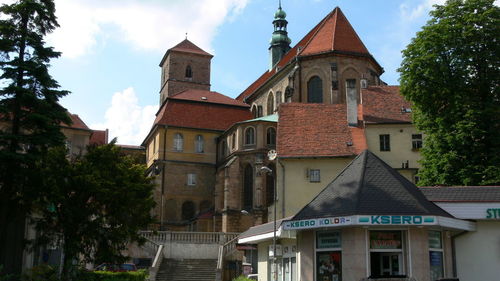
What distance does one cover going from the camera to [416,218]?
19766mm

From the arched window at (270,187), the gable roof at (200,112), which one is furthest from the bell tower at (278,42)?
the arched window at (270,187)

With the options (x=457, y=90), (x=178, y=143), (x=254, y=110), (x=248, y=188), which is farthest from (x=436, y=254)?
(x=254, y=110)

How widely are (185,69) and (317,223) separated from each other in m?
65.9

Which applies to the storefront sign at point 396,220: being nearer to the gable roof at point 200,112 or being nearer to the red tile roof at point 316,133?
the red tile roof at point 316,133

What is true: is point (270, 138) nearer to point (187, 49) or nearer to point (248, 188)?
point (248, 188)

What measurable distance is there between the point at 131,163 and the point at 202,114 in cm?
3274

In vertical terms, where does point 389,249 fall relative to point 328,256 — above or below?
above

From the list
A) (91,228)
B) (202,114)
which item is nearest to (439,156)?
(91,228)

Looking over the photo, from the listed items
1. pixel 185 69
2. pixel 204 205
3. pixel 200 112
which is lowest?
pixel 204 205

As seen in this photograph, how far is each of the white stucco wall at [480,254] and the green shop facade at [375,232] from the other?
11 centimetres

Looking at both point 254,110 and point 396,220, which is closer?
point 396,220

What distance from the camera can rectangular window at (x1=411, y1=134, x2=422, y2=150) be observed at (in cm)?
3934

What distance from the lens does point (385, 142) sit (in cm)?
3997

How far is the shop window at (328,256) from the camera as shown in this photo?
2059cm
